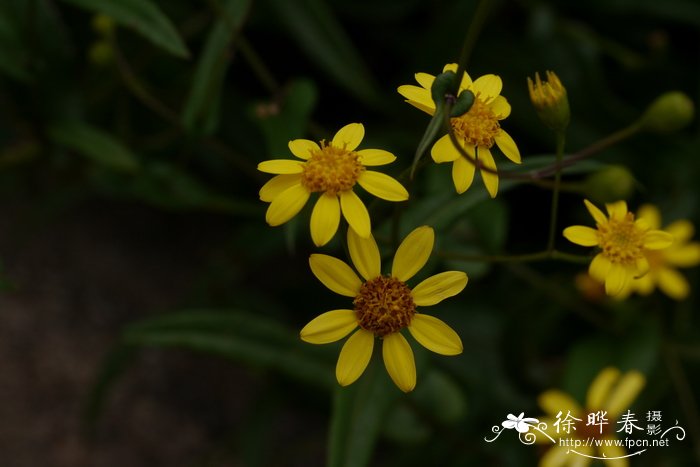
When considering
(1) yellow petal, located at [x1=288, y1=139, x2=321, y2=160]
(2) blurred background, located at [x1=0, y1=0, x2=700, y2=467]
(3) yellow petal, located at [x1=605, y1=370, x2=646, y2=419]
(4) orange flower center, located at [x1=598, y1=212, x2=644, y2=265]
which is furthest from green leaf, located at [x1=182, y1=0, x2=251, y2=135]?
(3) yellow petal, located at [x1=605, y1=370, x2=646, y2=419]

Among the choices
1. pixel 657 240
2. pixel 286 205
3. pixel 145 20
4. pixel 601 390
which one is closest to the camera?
pixel 286 205

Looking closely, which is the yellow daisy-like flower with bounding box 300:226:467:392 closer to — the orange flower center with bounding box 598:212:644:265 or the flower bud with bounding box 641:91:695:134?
the orange flower center with bounding box 598:212:644:265

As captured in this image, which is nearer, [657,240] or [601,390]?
[657,240]

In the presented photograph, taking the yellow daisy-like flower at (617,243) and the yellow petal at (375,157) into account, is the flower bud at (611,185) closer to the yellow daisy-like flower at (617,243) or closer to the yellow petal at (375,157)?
the yellow daisy-like flower at (617,243)

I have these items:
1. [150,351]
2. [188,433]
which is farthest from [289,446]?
[150,351]

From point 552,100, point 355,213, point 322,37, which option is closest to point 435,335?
point 355,213

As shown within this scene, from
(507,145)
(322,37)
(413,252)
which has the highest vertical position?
(322,37)

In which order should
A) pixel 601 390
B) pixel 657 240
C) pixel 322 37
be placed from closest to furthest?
pixel 657 240 → pixel 601 390 → pixel 322 37

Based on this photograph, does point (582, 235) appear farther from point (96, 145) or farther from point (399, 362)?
point (96, 145)
